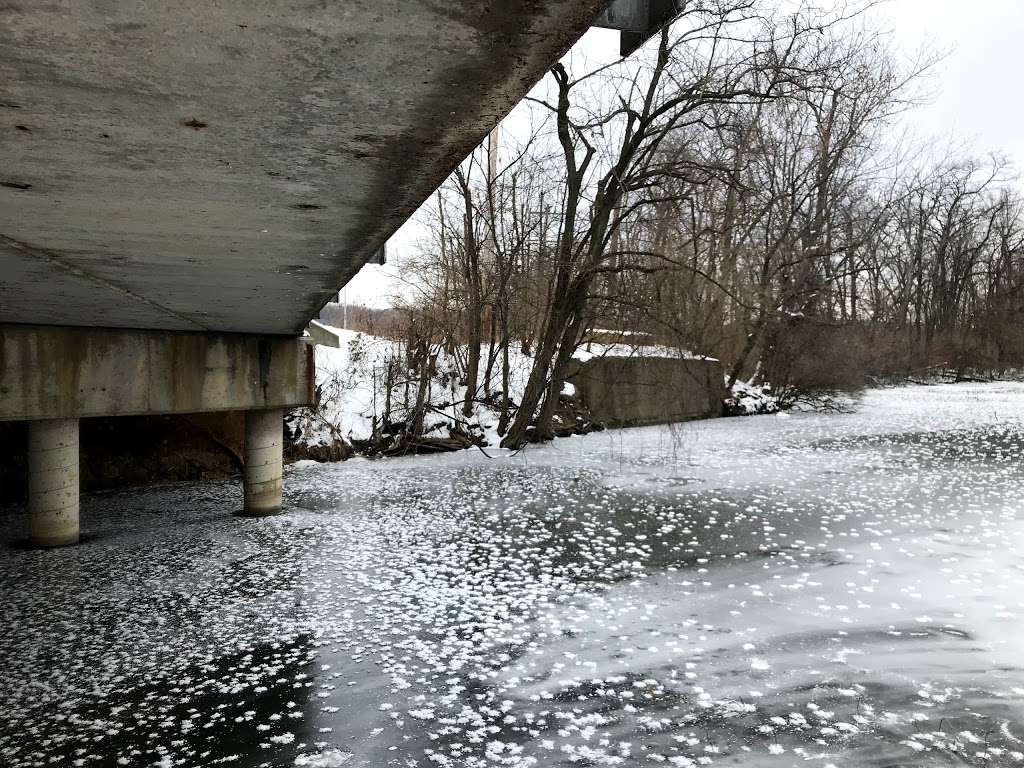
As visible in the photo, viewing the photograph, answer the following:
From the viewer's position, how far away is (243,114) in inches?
103

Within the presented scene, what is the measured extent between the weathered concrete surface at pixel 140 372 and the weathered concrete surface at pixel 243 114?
4.19 m

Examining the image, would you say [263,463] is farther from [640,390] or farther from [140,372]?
[640,390]

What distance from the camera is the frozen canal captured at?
4.50 m

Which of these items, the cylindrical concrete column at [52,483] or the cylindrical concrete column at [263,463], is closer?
the cylindrical concrete column at [52,483]

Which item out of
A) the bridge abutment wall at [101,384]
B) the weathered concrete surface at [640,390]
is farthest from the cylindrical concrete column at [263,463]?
the weathered concrete surface at [640,390]

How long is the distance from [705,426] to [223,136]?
22.4 m

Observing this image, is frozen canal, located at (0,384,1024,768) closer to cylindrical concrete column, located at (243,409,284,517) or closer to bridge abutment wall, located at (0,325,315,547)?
cylindrical concrete column, located at (243,409,284,517)

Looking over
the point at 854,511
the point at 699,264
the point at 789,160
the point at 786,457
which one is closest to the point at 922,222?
the point at 789,160

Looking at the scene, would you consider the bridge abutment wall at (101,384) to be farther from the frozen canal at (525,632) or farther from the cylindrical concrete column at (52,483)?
the frozen canal at (525,632)

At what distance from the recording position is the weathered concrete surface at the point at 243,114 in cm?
196

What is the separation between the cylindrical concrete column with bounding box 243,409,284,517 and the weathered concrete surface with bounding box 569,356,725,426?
11222mm

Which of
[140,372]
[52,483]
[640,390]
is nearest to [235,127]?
[140,372]

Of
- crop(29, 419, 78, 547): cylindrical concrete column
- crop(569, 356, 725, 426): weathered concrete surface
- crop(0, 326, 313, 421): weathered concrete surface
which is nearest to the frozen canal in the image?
crop(29, 419, 78, 547): cylindrical concrete column

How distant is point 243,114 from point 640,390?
2204 centimetres
